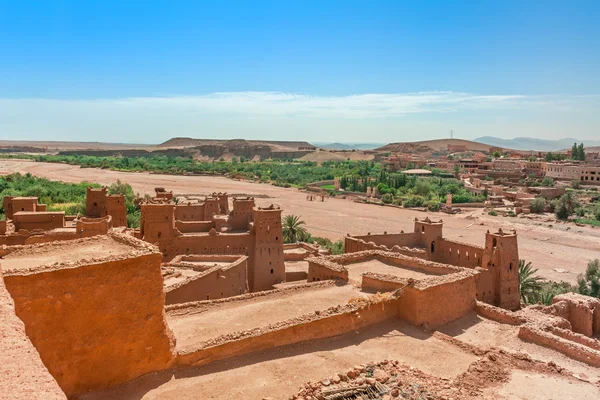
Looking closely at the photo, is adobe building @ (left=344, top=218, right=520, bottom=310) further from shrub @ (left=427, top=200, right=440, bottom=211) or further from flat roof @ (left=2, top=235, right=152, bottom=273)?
shrub @ (left=427, top=200, right=440, bottom=211)

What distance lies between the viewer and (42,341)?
24.5 ft

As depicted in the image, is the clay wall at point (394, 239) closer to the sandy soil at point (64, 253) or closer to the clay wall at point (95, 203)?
the sandy soil at point (64, 253)

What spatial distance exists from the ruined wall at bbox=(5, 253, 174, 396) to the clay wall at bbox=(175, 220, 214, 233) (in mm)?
14243

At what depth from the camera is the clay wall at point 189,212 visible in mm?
26609

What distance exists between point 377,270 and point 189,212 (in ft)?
47.1

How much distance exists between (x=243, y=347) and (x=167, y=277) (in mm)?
7266

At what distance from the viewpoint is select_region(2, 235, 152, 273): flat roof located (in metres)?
8.30

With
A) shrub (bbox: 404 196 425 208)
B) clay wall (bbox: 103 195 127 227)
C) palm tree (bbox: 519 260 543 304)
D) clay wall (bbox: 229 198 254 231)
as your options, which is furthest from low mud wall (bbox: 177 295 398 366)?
shrub (bbox: 404 196 425 208)

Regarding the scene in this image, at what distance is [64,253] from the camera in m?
9.20

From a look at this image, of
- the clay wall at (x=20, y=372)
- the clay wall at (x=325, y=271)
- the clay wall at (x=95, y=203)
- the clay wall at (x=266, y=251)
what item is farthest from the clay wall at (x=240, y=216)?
the clay wall at (x=20, y=372)

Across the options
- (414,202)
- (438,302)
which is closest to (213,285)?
(438,302)

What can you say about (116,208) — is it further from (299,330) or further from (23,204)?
(299,330)

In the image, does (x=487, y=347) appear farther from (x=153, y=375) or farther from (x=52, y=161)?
(x=52, y=161)

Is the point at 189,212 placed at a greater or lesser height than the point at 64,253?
lesser
